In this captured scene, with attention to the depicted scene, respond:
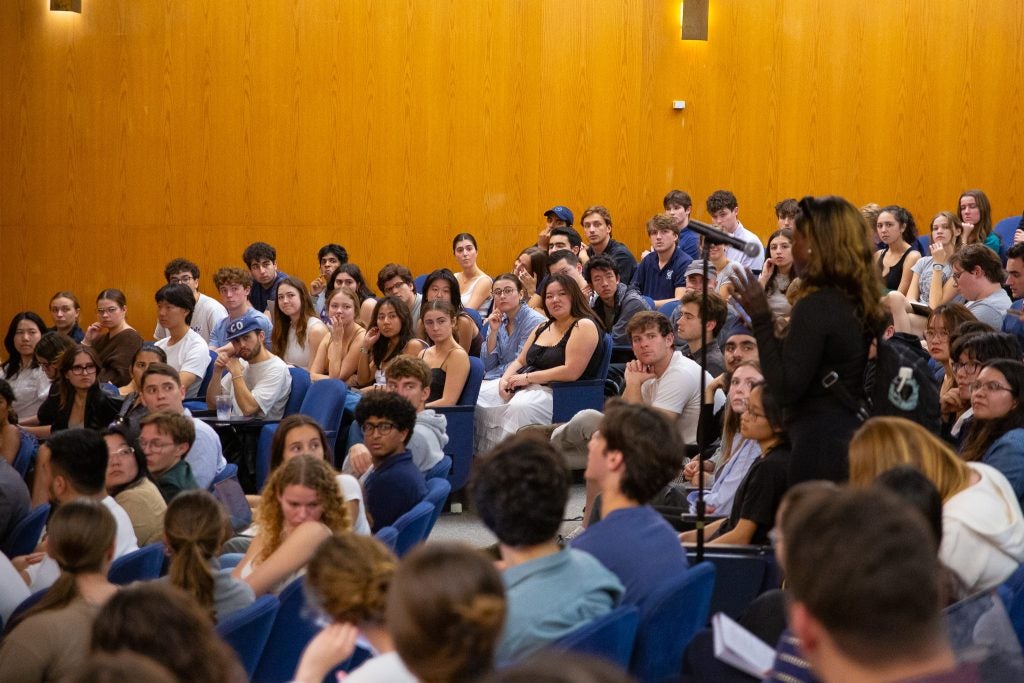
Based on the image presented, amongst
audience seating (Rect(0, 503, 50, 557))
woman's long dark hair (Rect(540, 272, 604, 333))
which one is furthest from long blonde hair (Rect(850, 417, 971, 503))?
woman's long dark hair (Rect(540, 272, 604, 333))

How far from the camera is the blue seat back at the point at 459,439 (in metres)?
6.04

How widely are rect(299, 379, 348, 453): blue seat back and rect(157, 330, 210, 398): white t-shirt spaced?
3.50 ft

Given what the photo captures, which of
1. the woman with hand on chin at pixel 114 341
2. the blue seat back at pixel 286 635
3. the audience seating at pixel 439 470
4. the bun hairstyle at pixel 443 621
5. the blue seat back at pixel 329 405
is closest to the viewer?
the bun hairstyle at pixel 443 621

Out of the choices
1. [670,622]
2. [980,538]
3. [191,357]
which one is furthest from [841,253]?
[191,357]

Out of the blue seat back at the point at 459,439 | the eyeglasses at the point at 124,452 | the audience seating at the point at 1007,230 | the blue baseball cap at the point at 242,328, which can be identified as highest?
the audience seating at the point at 1007,230

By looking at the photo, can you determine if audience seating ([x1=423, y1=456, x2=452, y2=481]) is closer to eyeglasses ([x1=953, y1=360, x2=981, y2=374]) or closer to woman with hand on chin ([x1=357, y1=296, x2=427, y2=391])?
woman with hand on chin ([x1=357, y1=296, x2=427, y2=391])

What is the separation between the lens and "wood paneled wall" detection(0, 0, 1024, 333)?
30.8 ft

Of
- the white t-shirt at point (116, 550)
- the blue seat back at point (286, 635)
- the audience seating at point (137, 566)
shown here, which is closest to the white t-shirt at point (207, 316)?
the white t-shirt at point (116, 550)

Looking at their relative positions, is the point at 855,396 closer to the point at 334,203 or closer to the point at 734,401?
the point at 734,401

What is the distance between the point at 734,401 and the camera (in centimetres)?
425

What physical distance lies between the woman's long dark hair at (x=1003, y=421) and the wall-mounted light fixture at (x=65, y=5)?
24.7 ft

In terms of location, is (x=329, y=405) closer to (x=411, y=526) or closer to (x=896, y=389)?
(x=411, y=526)

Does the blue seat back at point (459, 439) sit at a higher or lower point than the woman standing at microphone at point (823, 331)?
lower

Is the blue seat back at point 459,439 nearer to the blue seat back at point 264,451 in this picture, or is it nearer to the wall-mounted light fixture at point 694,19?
the blue seat back at point 264,451
